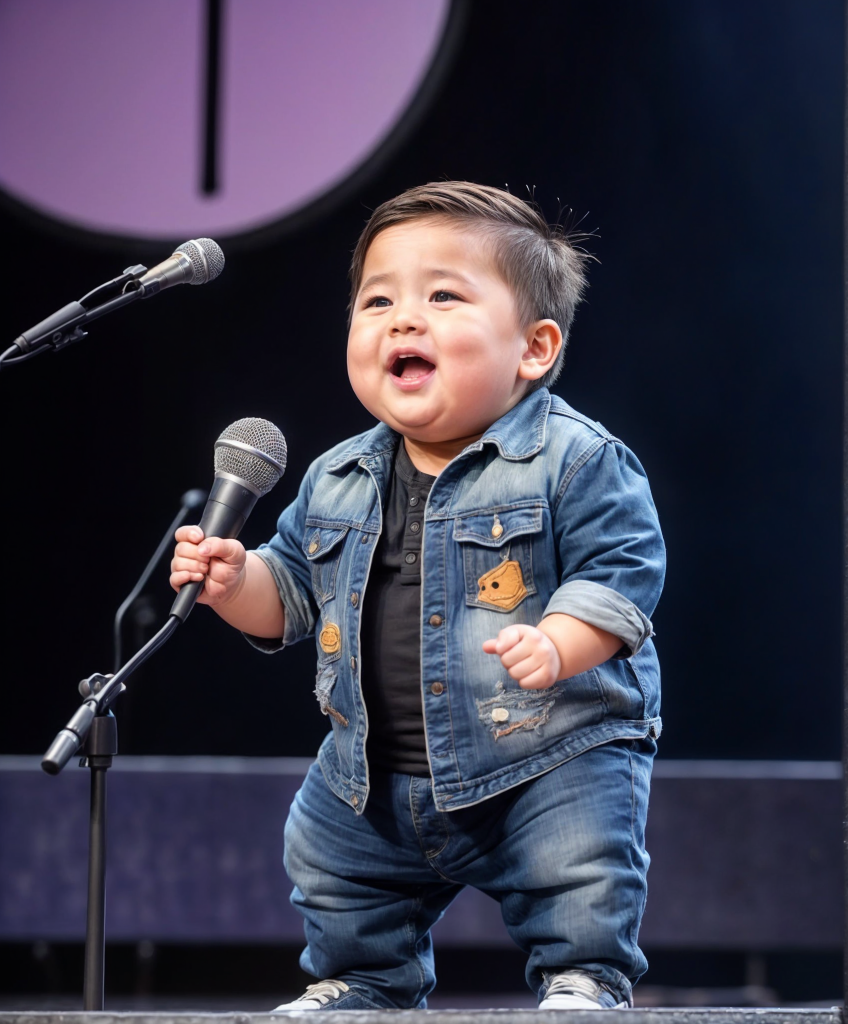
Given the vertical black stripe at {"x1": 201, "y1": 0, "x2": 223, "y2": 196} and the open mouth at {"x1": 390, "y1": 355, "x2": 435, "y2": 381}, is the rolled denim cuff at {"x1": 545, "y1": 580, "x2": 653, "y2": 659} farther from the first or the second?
the vertical black stripe at {"x1": 201, "y1": 0, "x2": 223, "y2": 196}

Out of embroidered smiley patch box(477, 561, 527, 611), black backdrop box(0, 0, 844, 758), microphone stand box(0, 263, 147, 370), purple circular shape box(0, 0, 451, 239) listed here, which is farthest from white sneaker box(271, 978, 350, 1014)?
purple circular shape box(0, 0, 451, 239)

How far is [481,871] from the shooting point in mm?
1094

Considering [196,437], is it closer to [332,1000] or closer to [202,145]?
[202,145]

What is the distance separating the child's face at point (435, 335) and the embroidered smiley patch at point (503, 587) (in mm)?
154

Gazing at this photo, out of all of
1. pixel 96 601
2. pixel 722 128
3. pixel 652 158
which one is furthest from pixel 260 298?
pixel 722 128

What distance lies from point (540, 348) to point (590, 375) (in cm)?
152

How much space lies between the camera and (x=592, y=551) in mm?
1066

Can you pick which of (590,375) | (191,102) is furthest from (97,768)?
(191,102)

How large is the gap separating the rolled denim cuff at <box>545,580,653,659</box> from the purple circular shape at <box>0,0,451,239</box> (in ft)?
6.13

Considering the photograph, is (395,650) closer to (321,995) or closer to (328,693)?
(328,693)

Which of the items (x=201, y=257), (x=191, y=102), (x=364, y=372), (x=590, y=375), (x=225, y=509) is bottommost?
(x=225, y=509)

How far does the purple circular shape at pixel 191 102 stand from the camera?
2.61 meters

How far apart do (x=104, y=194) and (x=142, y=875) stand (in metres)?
1.50

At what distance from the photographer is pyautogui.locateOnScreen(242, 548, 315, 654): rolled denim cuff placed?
1222mm
